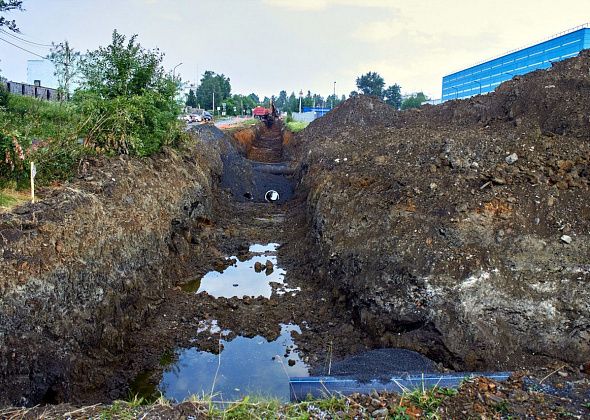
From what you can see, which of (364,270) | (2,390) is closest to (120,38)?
(364,270)

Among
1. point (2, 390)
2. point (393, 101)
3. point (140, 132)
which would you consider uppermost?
point (393, 101)

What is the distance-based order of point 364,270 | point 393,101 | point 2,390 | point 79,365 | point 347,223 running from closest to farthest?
point 2,390 < point 79,365 < point 364,270 < point 347,223 < point 393,101

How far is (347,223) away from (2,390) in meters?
7.37

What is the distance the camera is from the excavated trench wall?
20.4ft

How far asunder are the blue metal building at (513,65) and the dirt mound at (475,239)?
18705 millimetres

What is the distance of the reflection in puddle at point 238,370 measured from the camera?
24.4 ft

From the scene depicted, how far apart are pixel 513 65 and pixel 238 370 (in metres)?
38.2

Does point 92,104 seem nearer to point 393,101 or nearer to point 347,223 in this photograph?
point 347,223

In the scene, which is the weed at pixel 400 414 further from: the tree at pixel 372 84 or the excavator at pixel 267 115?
the tree at pixel 372 84

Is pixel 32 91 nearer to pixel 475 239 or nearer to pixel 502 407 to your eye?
pixel 475 239

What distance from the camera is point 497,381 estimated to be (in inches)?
200

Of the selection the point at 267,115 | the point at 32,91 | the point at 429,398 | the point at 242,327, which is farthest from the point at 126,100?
the point at 267,115

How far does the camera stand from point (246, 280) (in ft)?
39.8

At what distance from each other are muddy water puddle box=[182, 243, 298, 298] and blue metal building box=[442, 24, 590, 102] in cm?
2232
